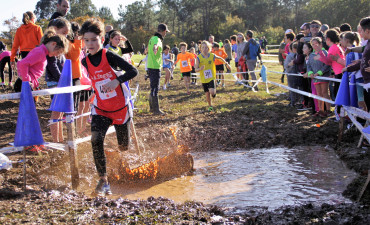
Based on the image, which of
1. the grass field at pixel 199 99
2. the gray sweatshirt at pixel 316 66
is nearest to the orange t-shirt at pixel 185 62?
the grass field at pixel 199 99

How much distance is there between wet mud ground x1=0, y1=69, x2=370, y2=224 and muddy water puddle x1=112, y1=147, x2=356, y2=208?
11.1 inches

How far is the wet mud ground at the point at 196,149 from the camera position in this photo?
11.3 ft

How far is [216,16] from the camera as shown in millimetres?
75938

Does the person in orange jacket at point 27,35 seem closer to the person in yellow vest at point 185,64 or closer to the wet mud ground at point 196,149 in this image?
the wet mud ground at point 196,149

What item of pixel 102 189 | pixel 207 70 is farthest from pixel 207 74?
pixel 102 189

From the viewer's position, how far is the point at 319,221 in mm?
3355

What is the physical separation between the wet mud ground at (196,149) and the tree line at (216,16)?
49531 millimetres

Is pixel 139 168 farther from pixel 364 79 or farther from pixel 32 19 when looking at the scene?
pixel 32 19

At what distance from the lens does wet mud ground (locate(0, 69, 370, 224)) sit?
11.3 feet

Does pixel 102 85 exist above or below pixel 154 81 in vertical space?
above

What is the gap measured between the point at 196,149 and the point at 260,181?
2191 mm

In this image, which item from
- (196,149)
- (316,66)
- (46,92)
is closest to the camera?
(46,92)

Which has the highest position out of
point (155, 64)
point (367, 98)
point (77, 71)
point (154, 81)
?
point (155, 64)

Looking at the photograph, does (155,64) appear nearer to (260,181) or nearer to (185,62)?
(185,62)
